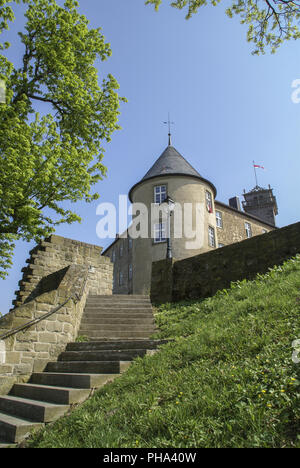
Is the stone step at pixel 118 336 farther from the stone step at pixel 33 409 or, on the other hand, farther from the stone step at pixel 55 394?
the stone step at pixel 33 409

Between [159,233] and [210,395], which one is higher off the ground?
[159,233]

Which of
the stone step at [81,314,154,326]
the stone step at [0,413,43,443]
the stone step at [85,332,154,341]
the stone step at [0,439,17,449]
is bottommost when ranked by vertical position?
the stone step at [0,439,17,449]

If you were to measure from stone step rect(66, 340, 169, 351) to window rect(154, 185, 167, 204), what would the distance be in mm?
16287

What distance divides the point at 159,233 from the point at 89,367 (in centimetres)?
1632

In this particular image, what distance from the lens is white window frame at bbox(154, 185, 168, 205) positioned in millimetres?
22297

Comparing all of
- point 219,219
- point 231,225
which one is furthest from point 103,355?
point 231,225

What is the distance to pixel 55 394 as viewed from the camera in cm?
483

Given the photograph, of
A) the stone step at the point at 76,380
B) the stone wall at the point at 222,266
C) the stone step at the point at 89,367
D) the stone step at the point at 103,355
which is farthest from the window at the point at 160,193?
the stone step at the point at 76,380

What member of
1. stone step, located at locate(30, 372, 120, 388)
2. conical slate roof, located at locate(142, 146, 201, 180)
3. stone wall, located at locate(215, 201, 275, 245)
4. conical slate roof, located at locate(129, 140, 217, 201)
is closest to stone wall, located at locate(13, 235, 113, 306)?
stone step, located at locate(30, 372, 120, 388)

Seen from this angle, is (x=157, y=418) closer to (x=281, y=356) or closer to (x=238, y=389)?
(x=238, y=389)

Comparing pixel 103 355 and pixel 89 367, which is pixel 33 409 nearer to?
pixel 89 367

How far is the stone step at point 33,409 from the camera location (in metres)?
4.29

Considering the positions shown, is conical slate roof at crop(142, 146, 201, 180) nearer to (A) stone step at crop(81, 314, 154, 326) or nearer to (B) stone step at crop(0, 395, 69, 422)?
(A) stone step at crop(81, 314, 154, 326)
